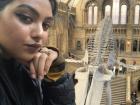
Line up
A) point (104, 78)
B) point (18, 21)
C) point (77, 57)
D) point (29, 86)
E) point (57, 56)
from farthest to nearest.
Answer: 1. point (77, 57)
2. point (104, 78)
3. point (57, 56)
4. point (29, 86)
5. point (18, 21)

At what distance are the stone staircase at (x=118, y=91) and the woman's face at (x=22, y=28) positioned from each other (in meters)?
14.7

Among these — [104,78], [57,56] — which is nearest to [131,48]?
[104,78]

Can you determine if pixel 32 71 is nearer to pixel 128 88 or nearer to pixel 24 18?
pixel 24 18

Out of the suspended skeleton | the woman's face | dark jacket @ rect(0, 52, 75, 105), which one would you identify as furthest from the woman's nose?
the suspended skeleton

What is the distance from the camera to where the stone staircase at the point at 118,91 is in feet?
54.1

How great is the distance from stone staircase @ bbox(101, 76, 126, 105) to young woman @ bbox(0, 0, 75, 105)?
14.5m

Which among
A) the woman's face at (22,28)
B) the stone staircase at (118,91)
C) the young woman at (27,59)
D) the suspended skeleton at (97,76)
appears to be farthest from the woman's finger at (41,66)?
the stone staircase at (118,91)

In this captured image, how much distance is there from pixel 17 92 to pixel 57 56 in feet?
0.94

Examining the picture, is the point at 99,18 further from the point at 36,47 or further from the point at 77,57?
the point at 36,47

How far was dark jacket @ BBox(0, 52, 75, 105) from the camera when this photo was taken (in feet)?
3.46

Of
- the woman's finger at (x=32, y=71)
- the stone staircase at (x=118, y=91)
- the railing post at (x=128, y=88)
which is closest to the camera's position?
the woman's finger at (x=32, y=71)

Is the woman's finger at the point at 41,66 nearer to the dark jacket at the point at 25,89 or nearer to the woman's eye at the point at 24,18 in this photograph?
the dark jacket at the point at 25,89

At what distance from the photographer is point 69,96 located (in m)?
1.26

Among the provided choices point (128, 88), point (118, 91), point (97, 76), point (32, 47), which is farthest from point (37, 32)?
point (128, 88)
